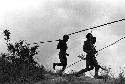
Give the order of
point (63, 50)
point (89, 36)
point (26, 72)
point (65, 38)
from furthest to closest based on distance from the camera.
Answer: point (26, 72) → point (63, 50) → point (65, 38) → point (89, 36)

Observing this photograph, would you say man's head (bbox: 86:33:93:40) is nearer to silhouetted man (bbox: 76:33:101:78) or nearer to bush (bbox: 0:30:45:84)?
silhouetted man (bbox: 76:33:101:78)

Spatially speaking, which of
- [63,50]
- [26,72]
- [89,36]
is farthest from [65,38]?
[26,72]

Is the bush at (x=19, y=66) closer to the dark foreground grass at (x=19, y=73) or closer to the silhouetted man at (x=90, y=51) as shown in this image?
the dark foreground grass at (x=19, y=73)

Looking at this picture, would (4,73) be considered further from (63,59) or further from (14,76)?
(63,59)

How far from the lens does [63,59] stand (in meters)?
14.9

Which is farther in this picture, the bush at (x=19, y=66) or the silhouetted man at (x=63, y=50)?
the bush at (x=19, y=66)

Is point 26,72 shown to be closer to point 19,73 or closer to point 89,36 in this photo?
point 19,73

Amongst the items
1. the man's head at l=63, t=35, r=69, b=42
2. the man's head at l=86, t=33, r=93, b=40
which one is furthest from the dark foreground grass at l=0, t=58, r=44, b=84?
the man's head at l=86, t=33, r=93, b=40

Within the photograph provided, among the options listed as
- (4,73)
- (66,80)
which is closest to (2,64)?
(4,73)

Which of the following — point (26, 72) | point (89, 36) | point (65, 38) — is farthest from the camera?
point (26, 72)

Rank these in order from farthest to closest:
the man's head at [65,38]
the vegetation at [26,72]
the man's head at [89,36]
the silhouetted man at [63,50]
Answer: the vegetation at [26,72] → the silhouetted man at [63,50] → the man's head at [65,38] → the man's head at [89,36]

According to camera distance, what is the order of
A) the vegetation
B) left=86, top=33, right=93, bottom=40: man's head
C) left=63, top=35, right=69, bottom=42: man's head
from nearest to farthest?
1. left=86, top=33, right=93, bottom=40: man's head
2. left=63, top=35, right=69, bottom=42: man's head
3. the vegetation

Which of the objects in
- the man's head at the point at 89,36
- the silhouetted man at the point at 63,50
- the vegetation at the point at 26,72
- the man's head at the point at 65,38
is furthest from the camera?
the vegetation at the point at 26,72

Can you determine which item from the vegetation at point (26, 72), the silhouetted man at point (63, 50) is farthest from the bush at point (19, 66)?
the silhouetted man at point (63, 50)
